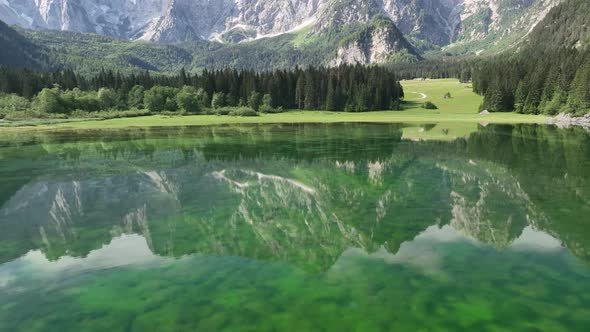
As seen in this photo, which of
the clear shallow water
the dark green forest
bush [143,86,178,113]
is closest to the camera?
the clear shallow water

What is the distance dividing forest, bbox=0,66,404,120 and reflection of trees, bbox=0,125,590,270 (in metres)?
91.2

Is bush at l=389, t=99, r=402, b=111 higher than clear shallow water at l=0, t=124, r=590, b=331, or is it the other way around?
clear shallow water at l=0, t=124, r=590, b=331

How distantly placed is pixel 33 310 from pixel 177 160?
33.2m

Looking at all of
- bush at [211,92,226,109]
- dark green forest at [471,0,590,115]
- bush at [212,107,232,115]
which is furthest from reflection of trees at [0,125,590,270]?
bush at [211,92,226,109]

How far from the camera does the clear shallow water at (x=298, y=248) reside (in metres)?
12.3

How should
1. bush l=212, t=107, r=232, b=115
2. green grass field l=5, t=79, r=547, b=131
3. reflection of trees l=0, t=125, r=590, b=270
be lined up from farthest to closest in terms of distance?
1. bush l=212, t=107, r=232, b=115
2. green grass field l=5, t=79, r=547, b=131
3. reflection of trees l=0, t=125, r=590, b=270

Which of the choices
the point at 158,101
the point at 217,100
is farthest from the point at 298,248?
the point at 158,101

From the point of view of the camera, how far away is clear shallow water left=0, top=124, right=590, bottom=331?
12.3m

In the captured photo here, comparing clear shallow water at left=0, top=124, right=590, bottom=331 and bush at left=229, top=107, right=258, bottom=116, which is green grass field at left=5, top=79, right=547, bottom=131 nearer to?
bush at left=229, top=107, right=258, bottom=116

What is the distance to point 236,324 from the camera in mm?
11680

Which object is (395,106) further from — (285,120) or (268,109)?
(285,120)

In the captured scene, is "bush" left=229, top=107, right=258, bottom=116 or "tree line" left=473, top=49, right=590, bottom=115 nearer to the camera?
"tree line" left=473, top=49, right=590, bottom=115

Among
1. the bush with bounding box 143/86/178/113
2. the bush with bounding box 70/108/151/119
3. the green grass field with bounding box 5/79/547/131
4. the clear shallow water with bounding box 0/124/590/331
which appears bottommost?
the green grass field with bounding box 5/79/547/131

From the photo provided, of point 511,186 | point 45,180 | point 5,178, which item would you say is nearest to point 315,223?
point 511,186
